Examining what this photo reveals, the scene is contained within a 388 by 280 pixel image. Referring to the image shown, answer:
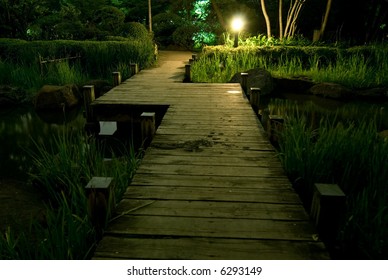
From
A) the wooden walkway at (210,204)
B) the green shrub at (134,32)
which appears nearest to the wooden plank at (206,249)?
the wooden walkway at (210,204)

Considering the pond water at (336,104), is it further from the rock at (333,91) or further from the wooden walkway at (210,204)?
the wooden walkway at (210,204)

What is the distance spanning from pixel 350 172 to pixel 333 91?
752cm

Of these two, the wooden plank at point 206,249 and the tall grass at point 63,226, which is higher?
the wooden plank at point 206,249

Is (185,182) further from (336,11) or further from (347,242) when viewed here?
(336,11)

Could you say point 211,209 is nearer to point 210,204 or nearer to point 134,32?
point 210,204

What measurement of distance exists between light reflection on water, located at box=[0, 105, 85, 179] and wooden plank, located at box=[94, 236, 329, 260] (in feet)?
13.1

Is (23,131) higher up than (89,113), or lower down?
lower down

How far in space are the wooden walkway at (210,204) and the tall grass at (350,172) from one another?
0.95 feet

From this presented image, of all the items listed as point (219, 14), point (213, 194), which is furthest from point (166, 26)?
point (213, 194)

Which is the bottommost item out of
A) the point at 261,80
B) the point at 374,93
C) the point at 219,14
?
the point at 374,93

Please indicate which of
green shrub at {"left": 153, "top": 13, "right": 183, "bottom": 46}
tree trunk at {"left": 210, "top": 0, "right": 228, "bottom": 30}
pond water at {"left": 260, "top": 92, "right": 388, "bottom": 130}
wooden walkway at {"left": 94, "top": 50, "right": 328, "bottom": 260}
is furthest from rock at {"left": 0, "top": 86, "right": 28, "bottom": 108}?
green shrub at {"left": 153, "top": 13, "right": 183, "bottom": 46}

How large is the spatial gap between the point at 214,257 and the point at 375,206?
1906 mm

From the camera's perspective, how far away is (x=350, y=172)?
382cm

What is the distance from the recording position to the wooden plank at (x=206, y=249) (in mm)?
2412
